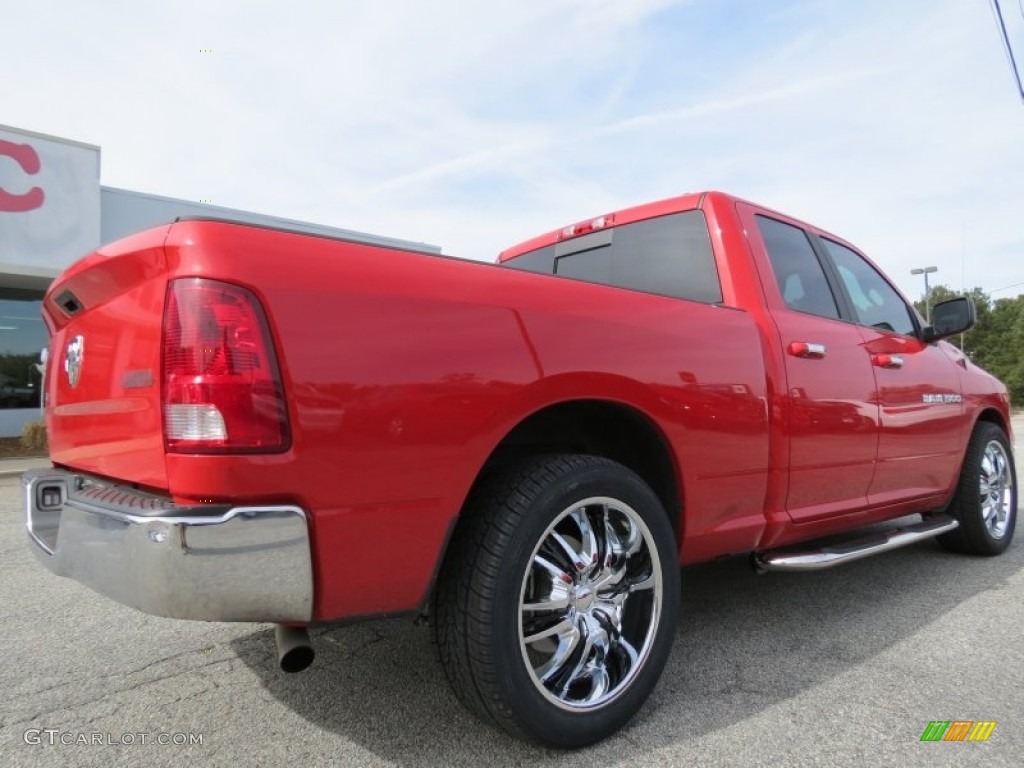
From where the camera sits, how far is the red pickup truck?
1563 millimetres

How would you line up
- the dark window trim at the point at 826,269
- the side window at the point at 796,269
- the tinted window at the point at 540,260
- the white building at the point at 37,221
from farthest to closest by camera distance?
1. the white building at the point at 37,221
2. the tinted window at the point at 540,260
3. the dark window trim at the point at 826,269
4. the side window at the point at 796,269

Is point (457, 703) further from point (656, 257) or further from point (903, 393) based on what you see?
point (903, 393)

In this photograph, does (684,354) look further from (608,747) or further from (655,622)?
(608,747)

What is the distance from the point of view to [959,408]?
13.3 feet

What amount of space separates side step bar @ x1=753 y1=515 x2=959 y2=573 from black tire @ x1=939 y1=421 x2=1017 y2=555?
81 cm

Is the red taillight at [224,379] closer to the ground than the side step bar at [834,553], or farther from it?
farther from it

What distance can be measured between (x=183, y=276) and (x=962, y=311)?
13.6 ft

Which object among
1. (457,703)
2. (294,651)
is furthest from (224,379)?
(457,703)

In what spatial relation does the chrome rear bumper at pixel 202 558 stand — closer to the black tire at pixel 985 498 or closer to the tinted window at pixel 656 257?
the tinted window at pixel 656 257

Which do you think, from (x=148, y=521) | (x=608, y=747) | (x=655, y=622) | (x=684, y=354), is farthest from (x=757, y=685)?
(x=148, y=521)

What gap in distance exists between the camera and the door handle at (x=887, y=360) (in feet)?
11.0

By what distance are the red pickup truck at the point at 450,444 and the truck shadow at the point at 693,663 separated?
19cm

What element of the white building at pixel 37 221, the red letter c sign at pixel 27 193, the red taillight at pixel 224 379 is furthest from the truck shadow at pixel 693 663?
the red letter c sign at pixel 27 193

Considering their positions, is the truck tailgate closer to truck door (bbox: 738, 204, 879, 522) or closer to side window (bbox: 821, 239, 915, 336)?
truck door (bbox: 738, 204, 879, 522)
